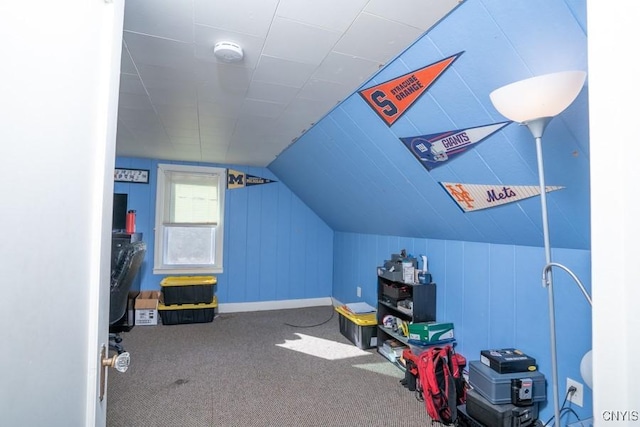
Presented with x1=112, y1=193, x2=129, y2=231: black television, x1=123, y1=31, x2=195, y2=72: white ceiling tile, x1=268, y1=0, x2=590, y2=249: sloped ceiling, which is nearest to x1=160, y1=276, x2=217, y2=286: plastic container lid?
x1=112, y1=193, x2=129, y2=231: black television

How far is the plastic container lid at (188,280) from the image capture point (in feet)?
13.5

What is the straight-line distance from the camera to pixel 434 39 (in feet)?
4.81

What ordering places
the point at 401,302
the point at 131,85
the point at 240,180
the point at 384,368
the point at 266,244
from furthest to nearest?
1. the point at 266,244
2. the point at 240,180
3. the point at 401,302
4. the point at 384,368
5. the point at 131,85

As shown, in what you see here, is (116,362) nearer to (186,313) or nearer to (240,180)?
(186,313)


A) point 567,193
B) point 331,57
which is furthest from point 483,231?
point 331,57

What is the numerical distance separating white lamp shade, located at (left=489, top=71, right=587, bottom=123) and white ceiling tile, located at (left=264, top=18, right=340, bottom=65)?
2.86 ft

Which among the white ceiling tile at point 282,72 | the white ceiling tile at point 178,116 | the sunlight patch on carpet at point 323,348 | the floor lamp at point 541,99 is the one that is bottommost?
the sunlight patch on carpet at point 323,348

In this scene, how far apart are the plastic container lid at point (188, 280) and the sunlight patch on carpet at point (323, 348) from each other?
1.46 meters

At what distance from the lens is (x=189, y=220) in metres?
4.56

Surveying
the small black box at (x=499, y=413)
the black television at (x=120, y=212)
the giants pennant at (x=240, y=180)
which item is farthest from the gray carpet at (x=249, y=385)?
the giants pennant at (x=240, y=180)

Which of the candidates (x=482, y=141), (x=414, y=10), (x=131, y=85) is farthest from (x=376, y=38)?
(x=131, y=85)

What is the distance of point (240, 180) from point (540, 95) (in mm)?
4178

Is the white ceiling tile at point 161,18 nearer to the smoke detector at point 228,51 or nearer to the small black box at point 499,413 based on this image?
the smoke detector at point 228,51

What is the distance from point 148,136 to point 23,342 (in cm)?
335
